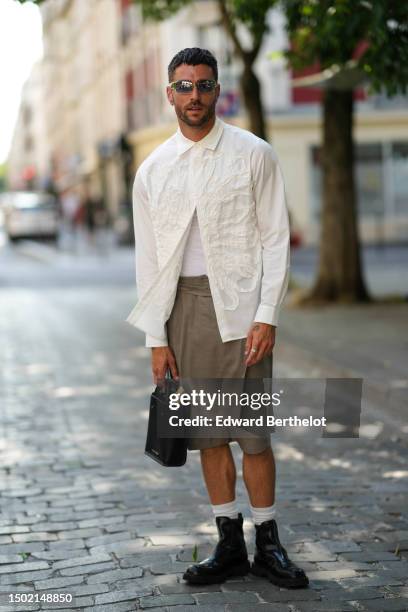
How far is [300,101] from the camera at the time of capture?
34.5 meters

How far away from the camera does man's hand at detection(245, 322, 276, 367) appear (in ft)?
13.4

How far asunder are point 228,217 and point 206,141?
299 millimetres

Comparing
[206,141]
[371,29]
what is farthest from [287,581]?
[371,29]

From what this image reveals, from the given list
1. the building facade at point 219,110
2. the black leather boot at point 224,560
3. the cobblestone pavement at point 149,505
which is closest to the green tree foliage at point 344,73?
the cobblestone pavement at point 149,505

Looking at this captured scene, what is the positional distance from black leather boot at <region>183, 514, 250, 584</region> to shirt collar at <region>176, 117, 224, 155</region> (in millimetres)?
1463

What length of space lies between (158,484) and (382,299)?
974 cm

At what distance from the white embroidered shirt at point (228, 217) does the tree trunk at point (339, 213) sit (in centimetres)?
1082

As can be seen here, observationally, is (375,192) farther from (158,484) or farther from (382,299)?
(158,484)

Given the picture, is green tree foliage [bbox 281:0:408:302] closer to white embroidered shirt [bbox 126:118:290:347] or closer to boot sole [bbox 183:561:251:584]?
white embroidered shirt [bbox 126:118:290:347]

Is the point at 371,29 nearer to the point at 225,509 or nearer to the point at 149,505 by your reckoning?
the point at 149,505

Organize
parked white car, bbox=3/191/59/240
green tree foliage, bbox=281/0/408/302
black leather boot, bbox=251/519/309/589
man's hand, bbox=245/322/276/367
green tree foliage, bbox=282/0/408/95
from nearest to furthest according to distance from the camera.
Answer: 1. man's hand, bbox=245/322/276/367
2. black leather boot, bbox=251/519/309/589
3. green tree foliage, bbox=282/0/408/95
4. green tree foliage, bbox=281/0/408/302
5. parked white car, bbox=3/191/59/240

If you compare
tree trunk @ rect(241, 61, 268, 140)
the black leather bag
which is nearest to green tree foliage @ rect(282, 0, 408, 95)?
the black leather bag

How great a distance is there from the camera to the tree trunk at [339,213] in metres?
14.8

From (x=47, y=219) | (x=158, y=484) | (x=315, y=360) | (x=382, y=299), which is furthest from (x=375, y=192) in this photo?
(x=158, y=484)
